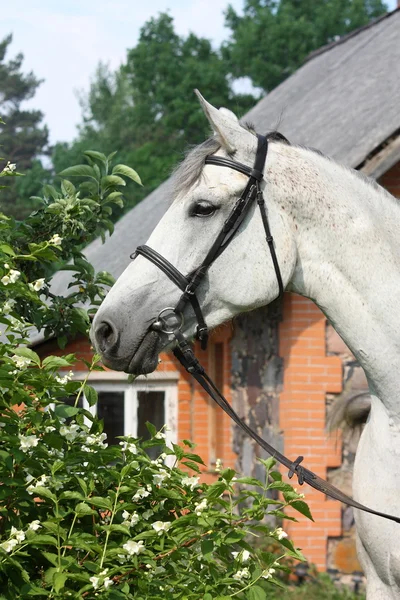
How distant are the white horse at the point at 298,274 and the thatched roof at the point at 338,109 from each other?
2.92 m

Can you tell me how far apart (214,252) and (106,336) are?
45cm

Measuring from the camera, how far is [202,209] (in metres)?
3.14

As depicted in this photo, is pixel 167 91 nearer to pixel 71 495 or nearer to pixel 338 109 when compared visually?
pixel 338 109

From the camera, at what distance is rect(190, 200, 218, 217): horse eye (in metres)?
3.14

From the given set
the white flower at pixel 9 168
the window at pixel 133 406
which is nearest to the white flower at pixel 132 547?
the white flower at pixel 9 168

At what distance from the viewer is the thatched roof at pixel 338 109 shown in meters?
8.32

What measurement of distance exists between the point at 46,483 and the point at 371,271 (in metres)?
1.25

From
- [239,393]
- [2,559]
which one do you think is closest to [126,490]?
[2,559]

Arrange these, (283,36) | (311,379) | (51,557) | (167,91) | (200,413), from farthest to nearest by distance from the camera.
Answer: (283,36) → (167,91) → (200,413) → (311,379) → (51,557)

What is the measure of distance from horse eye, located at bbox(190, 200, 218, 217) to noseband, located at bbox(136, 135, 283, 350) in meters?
0.07

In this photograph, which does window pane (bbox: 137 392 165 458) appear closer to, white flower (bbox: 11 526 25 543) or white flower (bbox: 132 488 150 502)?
white flower (bbox: 132 488 150 502)

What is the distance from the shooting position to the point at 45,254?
307 centimetres

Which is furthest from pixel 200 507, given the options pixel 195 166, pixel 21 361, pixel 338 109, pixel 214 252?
pixel 338 109

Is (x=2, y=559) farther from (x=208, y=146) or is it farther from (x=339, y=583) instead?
(x=339, y=583)
